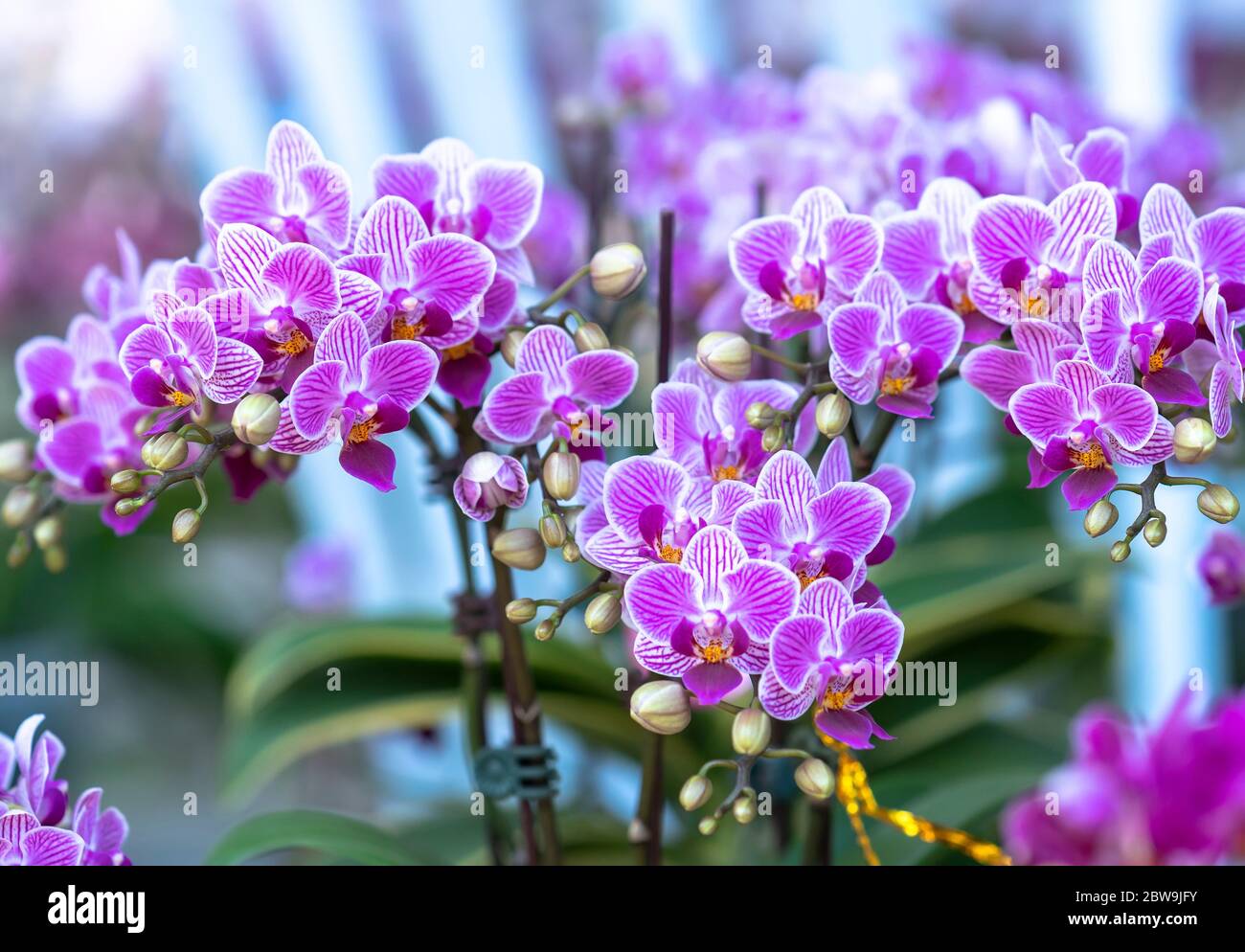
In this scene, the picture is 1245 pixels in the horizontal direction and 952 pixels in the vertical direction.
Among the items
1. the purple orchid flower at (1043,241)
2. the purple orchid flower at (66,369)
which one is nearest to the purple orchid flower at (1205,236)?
the purple orchid flower at (1043,241)

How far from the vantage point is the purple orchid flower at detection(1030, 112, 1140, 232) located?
0.37 meters

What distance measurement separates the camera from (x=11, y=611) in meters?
1.07

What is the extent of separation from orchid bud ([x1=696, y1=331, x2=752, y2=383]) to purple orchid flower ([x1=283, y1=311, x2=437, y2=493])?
8cm

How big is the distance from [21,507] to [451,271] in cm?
19

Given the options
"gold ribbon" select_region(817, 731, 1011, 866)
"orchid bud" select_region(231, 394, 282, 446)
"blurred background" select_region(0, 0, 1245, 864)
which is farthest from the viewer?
"blurred background" select_region(0, 0, 1245, 864)

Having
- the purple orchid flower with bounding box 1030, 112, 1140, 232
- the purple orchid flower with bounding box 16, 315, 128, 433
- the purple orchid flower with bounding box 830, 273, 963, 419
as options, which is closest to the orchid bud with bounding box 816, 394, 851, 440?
the purple orchid flower with bounding box 830, 273, 963, 419

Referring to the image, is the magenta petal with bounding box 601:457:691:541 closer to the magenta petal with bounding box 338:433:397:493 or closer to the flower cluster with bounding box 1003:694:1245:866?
the magenta petal with bounding box 338:433:397:493

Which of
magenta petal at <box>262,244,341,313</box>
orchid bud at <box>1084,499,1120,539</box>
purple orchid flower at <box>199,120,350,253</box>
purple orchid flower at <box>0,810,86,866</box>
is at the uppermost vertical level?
purple orchid flower at <box>199,120,350,253</box>

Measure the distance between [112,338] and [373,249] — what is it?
0.12m

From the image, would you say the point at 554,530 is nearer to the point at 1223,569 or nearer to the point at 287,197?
the point at 287,197

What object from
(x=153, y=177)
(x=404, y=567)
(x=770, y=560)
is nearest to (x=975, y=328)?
(x=770, y=560)

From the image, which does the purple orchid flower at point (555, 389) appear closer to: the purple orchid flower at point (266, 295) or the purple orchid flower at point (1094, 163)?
the purple orchid flower at point (266, 295)

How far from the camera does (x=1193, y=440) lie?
317 mm

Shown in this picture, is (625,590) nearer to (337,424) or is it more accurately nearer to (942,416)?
(337,424)
